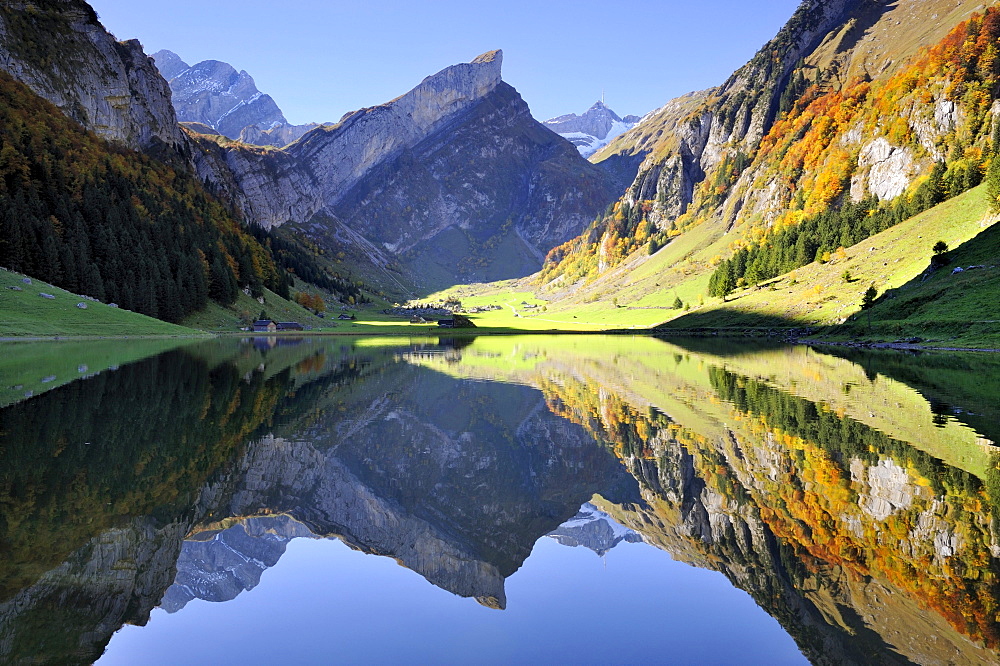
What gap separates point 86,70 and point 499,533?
179601 mm

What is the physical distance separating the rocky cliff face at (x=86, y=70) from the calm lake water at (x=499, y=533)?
146349 millimetres

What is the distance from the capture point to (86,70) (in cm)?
14362

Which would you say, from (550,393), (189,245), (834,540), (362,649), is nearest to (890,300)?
(550,393)

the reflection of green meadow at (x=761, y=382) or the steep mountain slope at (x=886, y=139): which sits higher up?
the steep mountain slope at (x=886, y=139)

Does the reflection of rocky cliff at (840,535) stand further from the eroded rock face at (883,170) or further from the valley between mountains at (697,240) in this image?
the eroded rock face at (883,170)

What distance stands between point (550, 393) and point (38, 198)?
9795 cm

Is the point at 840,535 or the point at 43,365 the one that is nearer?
the point at 840,535

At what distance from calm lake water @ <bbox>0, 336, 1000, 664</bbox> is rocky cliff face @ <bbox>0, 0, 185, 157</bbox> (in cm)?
14635

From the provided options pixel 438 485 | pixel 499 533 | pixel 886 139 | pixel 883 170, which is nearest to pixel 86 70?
pixel 438 485

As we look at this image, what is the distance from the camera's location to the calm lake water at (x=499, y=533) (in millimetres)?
8547

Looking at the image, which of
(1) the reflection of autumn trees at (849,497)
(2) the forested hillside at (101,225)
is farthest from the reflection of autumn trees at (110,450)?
(2) the forested hillside at (101,225)

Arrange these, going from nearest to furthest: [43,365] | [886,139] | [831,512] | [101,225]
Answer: [831,512]
[43,365]
[101,225]
[886,139]

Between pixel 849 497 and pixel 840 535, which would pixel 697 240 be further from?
pixel 840 535

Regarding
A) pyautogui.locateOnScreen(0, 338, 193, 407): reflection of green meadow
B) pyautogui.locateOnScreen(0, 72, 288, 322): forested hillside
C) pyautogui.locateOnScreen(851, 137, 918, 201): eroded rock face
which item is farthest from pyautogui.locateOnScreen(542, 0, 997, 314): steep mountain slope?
pyautogui.locateOnScreen(0, 338, 193, 407): reflection of green meadow
